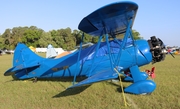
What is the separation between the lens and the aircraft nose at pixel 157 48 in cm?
600

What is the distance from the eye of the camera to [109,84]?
6.98 m

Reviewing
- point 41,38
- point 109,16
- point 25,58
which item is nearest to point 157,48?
point 109,16

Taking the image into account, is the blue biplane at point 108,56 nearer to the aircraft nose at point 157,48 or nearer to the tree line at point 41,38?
the aircraft nose at point 157,48

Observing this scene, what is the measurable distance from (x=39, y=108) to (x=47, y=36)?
7494cm

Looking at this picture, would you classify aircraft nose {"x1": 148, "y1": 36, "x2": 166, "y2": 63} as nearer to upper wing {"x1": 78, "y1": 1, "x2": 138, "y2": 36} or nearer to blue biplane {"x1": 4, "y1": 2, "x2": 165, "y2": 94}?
blue biplane {"x1": 4, "y1": 2, "x2": 165, "y2": 94}

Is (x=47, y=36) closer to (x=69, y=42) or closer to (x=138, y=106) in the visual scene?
(x=69, y=42)

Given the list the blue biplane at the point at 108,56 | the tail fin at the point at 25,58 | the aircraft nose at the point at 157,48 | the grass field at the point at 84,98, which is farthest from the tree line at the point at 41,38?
the aircraft nose at the point at 157,48

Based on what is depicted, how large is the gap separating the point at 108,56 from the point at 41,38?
74448mm

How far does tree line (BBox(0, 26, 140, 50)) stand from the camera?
74625mm

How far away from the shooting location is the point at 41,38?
3039 inches

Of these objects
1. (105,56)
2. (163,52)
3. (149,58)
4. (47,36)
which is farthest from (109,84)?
(47,36)

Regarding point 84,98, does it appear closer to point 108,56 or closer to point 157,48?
point 108,56

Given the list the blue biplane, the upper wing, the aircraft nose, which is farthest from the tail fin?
the aircraft nose

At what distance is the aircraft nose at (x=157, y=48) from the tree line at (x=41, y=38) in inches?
2533
